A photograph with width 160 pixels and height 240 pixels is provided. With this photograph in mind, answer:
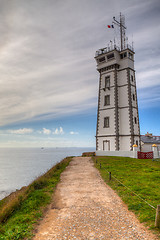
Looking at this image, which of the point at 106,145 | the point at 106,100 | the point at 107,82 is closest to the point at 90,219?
the point at 106,145

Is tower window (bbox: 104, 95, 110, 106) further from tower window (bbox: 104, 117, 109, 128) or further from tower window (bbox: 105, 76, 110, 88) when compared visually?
tower window (bbox: 104, 117, 109, 128)

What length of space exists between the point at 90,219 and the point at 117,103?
27.1 metres

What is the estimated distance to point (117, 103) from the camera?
31516 millimetres

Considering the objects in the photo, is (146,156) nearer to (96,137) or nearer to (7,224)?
(96,137)

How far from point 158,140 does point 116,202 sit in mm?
34611

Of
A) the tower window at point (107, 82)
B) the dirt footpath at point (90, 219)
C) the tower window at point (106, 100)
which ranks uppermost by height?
the tower window at point (107, 82)

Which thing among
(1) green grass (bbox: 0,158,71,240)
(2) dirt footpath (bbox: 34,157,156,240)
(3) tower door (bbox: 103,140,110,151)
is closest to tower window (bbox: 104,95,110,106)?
(3) tower door (bbox: 103,140,110,151)

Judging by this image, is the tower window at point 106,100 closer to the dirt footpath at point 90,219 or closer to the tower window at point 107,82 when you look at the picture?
the tower window at point 107,82

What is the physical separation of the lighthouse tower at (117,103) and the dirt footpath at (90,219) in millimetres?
21428

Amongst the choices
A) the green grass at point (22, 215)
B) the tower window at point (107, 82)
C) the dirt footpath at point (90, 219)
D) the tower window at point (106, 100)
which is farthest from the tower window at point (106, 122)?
the green grass at point (22, 215)

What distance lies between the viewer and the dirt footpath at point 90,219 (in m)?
5.19

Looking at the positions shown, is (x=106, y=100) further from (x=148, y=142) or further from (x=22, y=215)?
(x=22, y=215)

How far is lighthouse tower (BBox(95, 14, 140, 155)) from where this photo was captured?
1184 inches

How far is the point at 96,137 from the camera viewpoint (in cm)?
3294
